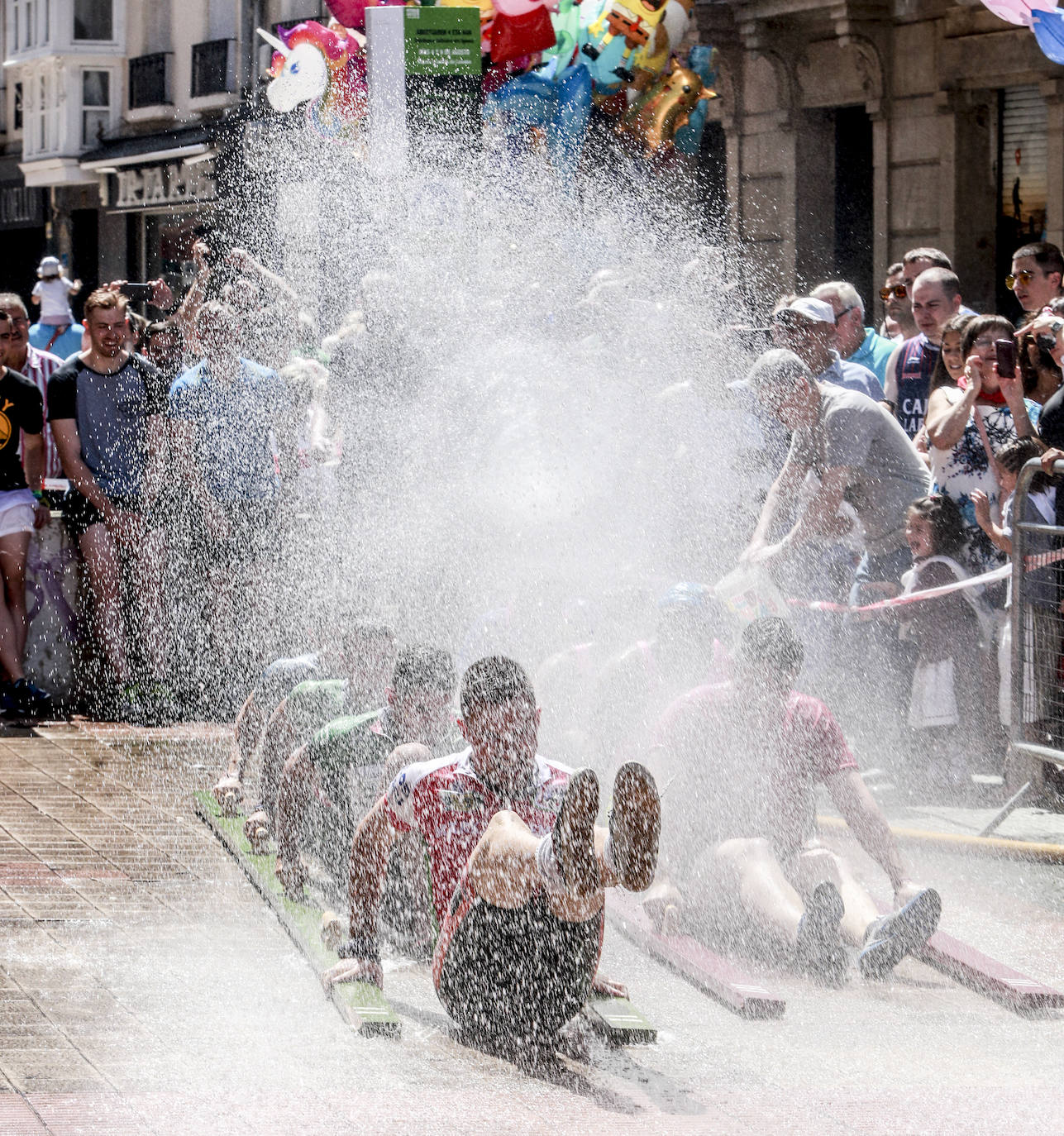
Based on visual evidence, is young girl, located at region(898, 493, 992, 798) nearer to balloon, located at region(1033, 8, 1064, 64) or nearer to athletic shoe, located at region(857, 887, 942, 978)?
balloon, located at region(1033, 8, 1064, 64)

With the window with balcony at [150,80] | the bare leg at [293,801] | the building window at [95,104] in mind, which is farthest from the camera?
the building window at [95,104]

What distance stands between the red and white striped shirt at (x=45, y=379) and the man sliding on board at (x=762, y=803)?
521 cm

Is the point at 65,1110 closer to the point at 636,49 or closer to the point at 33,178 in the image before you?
the point at 636,49

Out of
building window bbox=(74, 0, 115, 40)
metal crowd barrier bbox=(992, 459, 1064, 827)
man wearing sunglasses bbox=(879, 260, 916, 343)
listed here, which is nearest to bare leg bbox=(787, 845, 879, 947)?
metal crowd barrier bbox=(992, 459, 1064, 827)

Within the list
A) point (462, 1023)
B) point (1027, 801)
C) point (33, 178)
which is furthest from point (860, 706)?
point (33, 178)

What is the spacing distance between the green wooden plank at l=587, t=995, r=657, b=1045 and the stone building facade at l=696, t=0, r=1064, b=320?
11.3m

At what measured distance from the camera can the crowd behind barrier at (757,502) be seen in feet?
25.6

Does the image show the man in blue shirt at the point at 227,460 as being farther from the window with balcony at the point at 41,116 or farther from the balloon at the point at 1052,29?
the window with balcony at the point at 41,116

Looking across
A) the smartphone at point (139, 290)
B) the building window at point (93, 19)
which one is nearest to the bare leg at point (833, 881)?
the smartphone at point (139, 290)

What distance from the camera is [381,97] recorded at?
9773mm

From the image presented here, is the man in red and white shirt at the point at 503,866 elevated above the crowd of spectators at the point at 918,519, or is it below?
below

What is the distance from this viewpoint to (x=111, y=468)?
10.0 metres

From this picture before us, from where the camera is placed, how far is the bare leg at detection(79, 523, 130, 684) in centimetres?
1005

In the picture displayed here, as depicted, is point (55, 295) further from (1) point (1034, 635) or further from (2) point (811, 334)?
(1) point (1034, 635)
